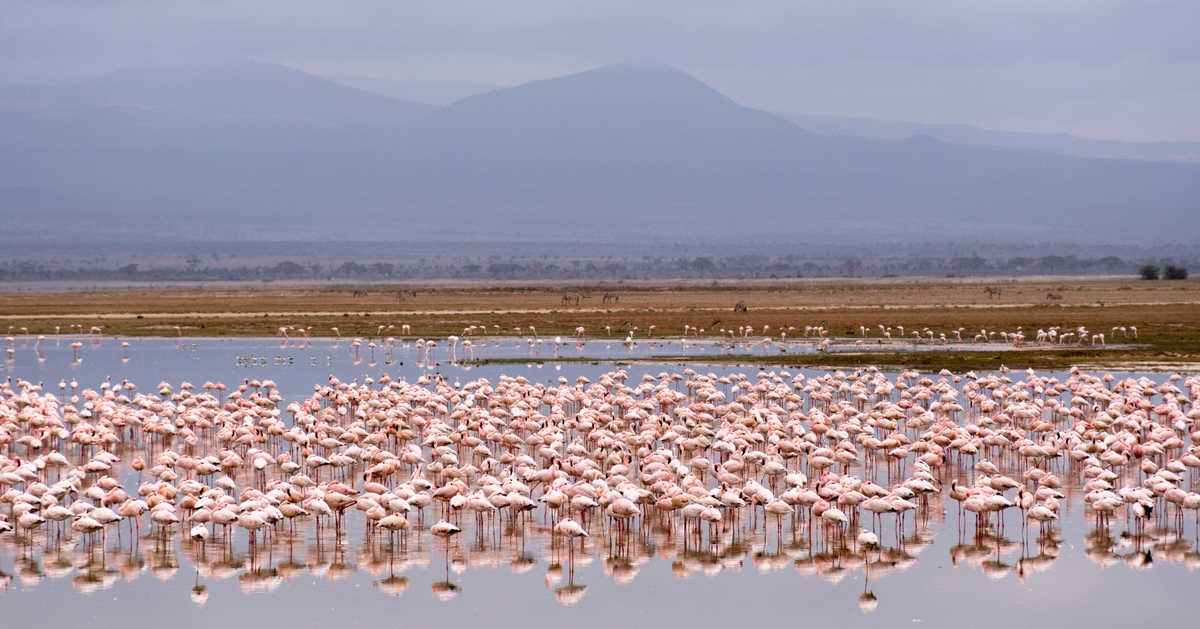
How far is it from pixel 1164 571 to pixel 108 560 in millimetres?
9570

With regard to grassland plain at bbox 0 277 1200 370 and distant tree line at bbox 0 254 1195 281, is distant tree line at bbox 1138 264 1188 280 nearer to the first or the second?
grassland plain at bbox 0 277 1200 370

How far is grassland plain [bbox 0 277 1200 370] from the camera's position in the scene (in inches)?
1419

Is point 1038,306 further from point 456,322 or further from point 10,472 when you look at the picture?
point 10,472

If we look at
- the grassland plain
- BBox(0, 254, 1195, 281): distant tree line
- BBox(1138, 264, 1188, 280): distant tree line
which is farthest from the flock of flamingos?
BBox(0, 254, 1195, 281): distant tree line

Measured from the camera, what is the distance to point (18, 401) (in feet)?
76.9

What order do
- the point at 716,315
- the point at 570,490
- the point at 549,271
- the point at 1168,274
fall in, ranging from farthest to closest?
the point at 549,271
the point at 1168,274
the point at 716,315
the point at 570,490

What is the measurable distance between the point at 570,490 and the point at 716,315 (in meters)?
39.1

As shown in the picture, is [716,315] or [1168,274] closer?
[716,315]

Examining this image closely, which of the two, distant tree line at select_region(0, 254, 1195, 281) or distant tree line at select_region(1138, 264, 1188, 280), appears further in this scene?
distant tree line at select_region(0, 254, 1195, 281)

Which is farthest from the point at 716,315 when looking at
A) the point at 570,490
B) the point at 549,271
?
the point at 549,271

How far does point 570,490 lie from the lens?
15.0 metres

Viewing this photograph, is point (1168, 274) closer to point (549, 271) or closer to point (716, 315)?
point (716, 315)

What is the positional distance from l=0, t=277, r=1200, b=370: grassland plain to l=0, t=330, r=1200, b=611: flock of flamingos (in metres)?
13.2

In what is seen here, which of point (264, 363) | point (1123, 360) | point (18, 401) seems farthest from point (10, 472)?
point (1123, 360)
